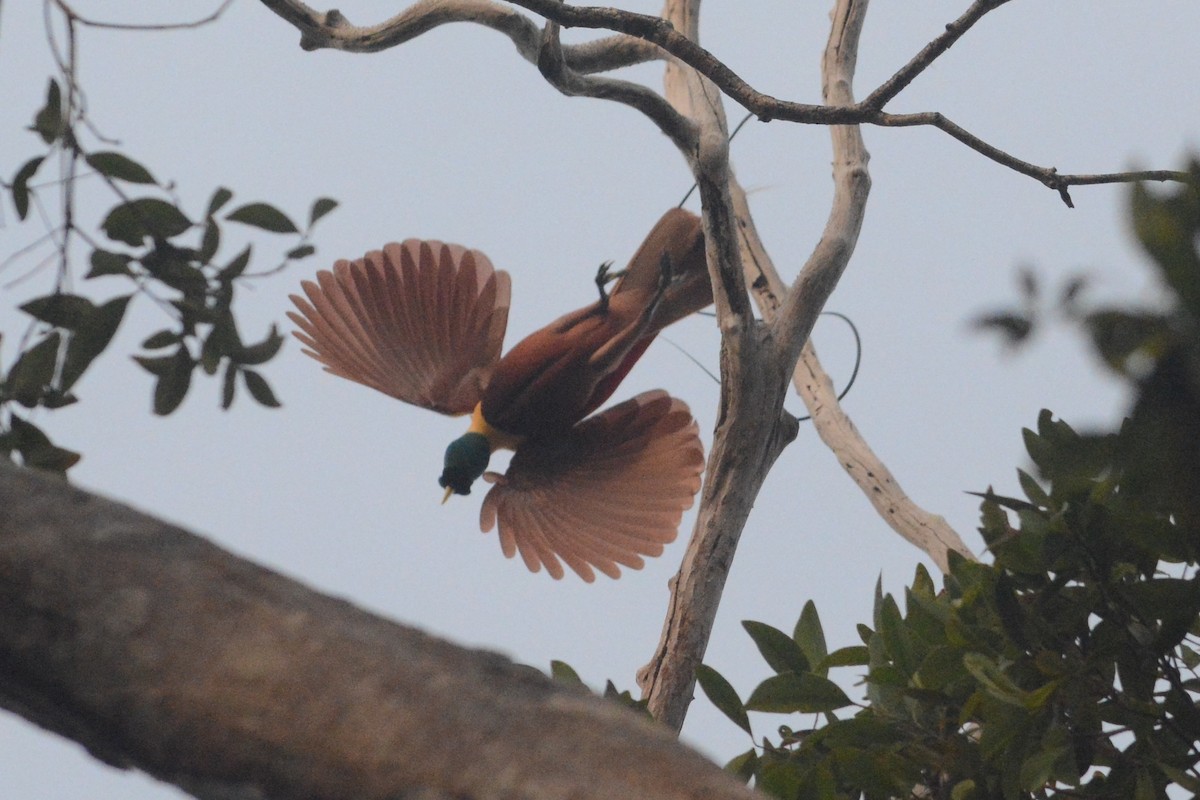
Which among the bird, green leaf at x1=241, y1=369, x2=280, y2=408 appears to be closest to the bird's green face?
the bird

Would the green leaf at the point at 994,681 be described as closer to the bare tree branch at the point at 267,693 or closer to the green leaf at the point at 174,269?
the bare tree branch at the point at 267,693

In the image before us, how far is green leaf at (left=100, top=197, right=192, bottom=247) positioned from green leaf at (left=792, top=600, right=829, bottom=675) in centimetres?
89

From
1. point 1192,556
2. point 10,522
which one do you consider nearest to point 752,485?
point 1192,556

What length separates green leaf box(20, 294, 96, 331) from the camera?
1.29m

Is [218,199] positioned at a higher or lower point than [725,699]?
higher

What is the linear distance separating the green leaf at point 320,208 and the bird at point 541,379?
1.20 m

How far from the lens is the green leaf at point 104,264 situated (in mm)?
1296

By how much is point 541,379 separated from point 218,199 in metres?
1.40

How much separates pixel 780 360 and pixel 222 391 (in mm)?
1061

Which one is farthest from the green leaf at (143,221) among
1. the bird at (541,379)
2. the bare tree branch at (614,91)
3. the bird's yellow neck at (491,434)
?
the bird's yellow neck at (491,434)

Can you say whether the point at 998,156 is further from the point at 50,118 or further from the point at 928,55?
the point at 50,118

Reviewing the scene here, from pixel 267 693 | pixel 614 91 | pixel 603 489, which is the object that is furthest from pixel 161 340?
pixel 603 489

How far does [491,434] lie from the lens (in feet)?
9.73

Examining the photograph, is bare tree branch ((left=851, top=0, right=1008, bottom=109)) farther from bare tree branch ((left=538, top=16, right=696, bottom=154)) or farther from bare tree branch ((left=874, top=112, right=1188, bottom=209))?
bare tree branch ((left=538, top=16, right=696, bottom=154))
